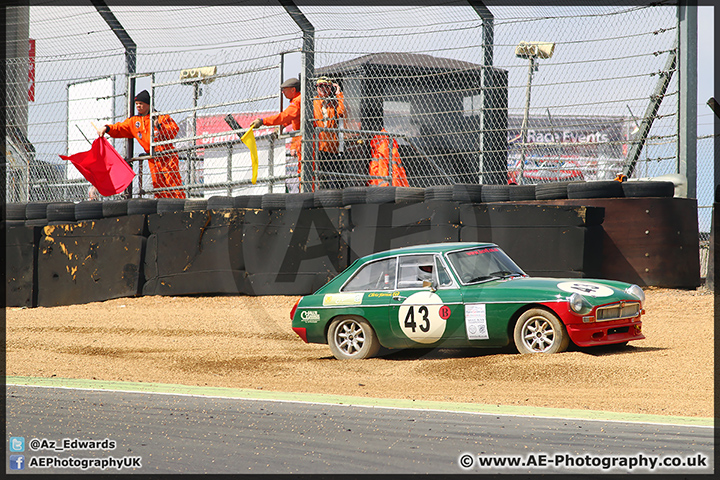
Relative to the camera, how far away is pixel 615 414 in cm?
479

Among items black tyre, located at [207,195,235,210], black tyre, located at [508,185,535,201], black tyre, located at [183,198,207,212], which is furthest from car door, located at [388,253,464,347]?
black tyre, located at [183,198,207,212]

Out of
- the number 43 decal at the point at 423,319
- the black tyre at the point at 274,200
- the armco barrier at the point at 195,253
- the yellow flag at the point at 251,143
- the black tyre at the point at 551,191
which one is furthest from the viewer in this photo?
the yellow flag at the point at 251,143

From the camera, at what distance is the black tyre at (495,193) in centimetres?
1000

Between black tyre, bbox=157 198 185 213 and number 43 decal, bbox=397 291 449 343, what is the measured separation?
523 cm

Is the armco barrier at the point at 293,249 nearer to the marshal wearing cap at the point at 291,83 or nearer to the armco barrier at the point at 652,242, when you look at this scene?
the marshal wearing cap at the point at 291,83

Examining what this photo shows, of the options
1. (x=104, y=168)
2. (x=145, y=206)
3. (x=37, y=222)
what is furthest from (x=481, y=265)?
(x=37, y=222)

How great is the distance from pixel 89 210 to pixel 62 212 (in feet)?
1.85

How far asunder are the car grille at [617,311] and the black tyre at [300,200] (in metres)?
4.94

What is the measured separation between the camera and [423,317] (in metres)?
7.38

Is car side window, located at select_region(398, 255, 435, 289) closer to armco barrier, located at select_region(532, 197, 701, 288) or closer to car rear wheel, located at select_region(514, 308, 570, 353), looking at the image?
car rear wheel, located at select_region(514, 308, 570, 353)

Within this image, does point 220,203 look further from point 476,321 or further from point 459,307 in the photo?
point 476,321

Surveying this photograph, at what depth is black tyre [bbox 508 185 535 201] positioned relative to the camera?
10045mm

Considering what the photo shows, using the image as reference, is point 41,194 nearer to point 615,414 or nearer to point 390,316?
point 390,316

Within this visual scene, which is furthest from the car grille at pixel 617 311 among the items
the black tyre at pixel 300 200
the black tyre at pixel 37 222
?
the black tyre at pixel 37 222
